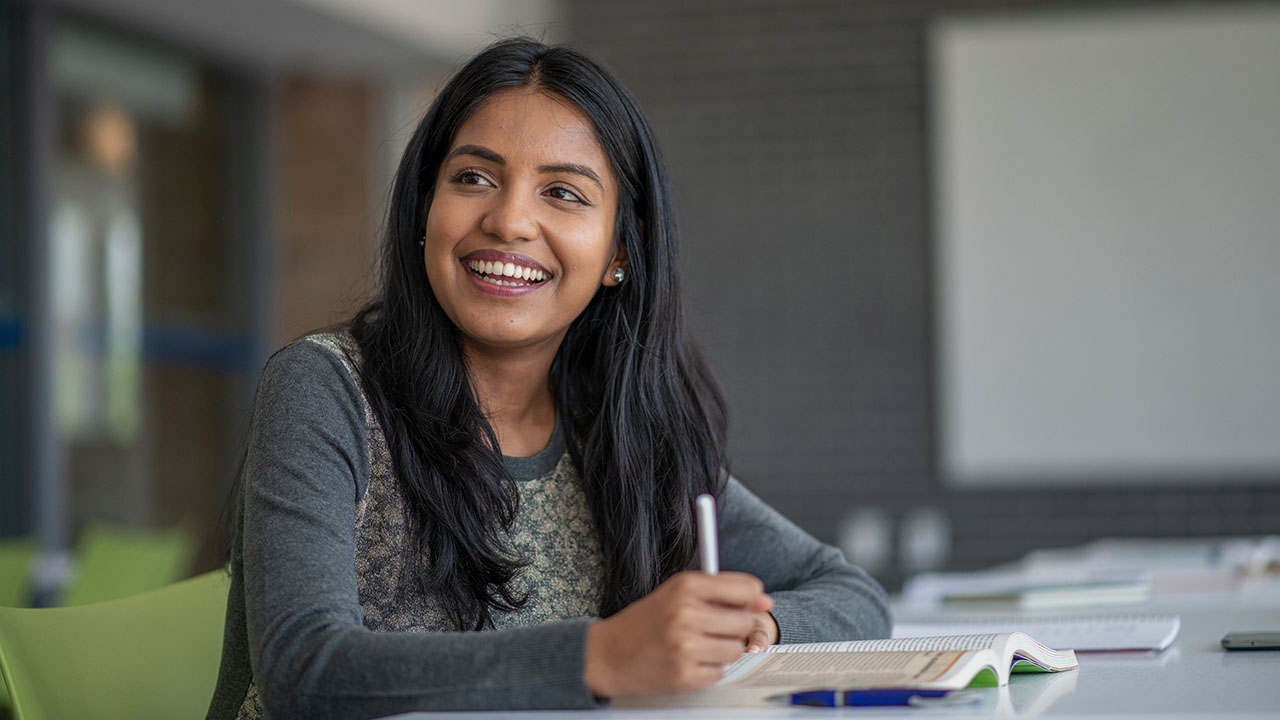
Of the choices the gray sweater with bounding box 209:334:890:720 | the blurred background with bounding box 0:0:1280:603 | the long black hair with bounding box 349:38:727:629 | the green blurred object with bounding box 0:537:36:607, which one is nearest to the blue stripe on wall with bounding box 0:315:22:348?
the blurred background with bounding box 0:0:1280:603

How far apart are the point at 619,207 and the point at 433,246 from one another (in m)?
0.25

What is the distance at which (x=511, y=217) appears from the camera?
157 cm

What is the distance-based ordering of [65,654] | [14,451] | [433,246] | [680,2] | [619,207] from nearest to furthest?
[65,654]
[433,246]
[619,207]
[14,451]
[680,2]

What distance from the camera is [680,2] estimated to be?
222 inches

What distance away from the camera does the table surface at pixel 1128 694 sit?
1026 mm

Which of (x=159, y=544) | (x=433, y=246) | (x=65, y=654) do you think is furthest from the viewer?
(x=159, y=544)

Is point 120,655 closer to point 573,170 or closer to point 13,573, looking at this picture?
point 573,170

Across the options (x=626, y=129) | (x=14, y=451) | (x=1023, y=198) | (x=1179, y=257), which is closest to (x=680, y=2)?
(x=1023, y=198)

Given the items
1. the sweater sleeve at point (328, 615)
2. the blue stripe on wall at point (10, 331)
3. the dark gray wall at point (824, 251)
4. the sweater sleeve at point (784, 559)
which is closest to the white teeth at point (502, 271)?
the sweater sleeve at point (328, 615)

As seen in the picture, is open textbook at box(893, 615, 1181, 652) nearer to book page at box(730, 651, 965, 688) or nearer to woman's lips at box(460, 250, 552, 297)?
book page at box(730, 651, 965, 688)

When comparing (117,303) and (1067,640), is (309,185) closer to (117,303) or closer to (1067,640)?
(117,303)

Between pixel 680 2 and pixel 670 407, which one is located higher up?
pixel 680 2

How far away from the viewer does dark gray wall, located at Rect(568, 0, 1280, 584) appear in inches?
212

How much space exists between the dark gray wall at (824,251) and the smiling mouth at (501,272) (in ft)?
12.4
